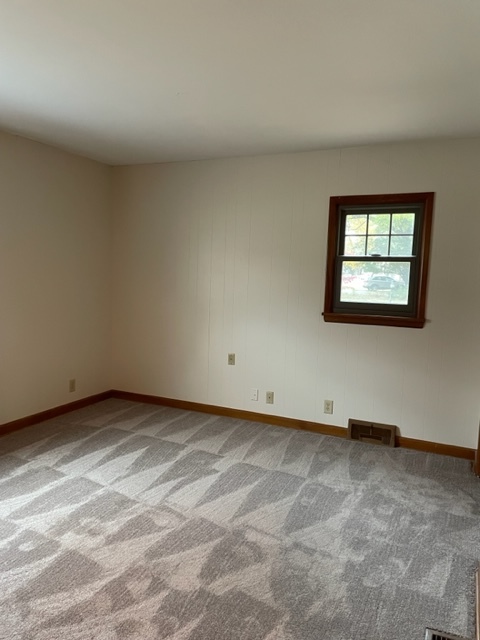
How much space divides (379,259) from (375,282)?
0.19 m

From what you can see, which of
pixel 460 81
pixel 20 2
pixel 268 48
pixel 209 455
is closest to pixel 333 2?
pixel 268 48

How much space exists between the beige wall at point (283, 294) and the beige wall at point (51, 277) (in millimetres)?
244

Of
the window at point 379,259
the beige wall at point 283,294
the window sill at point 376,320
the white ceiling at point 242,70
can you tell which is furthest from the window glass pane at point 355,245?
the white ceiling at point 242,70

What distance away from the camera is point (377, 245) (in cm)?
365

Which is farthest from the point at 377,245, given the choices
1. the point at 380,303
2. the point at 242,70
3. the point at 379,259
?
the point at 242,70

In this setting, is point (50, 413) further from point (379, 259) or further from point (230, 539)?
point (379, 259)

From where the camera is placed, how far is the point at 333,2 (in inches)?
65.2

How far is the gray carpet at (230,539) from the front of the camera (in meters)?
1.77

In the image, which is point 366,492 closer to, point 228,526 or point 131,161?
point 228,526

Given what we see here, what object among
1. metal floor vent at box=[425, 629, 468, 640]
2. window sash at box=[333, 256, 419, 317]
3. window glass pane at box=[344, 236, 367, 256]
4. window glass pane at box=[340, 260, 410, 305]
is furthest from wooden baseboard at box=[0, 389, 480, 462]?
metal floor vent at box=[425, 629, 468, 640]

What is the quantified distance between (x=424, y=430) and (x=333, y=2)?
120 inches

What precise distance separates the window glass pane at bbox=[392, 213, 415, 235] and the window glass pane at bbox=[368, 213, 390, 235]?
5 cm

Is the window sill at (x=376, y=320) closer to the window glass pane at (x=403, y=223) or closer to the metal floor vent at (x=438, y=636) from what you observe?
the window glass pane at (x=403, y=223)

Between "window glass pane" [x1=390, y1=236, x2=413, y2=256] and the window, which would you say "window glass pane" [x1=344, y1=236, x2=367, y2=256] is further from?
"window glass pane" [x1=390, y1=236, x2=413, y2=256]
